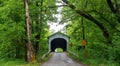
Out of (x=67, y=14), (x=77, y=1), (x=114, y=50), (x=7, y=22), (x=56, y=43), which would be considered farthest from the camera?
(x=56, y=43)

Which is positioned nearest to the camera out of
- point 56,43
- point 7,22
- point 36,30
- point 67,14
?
point 67,14

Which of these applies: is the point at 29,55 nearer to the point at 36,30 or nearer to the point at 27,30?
the point at 27,30

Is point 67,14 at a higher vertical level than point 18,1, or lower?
lower

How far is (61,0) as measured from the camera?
700 inches

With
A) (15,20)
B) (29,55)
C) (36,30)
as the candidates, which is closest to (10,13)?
(15,20)

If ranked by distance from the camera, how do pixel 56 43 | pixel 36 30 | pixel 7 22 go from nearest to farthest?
pixel 7 22, pixel 36 30, pixel 56 43

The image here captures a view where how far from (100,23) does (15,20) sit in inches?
383

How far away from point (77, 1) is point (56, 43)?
55090 mm

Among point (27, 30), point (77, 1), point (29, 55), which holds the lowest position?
point (29, 55)

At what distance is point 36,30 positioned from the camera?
29.8m

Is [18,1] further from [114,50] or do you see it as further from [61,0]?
[114,50]

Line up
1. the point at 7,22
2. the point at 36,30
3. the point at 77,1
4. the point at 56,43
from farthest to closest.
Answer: the point at 56,43 < the point at 36,30 < the point at 7,22 < the point at 77,1

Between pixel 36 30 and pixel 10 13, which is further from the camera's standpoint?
pixel 36 30

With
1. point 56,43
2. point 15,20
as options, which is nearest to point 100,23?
point 15,20
